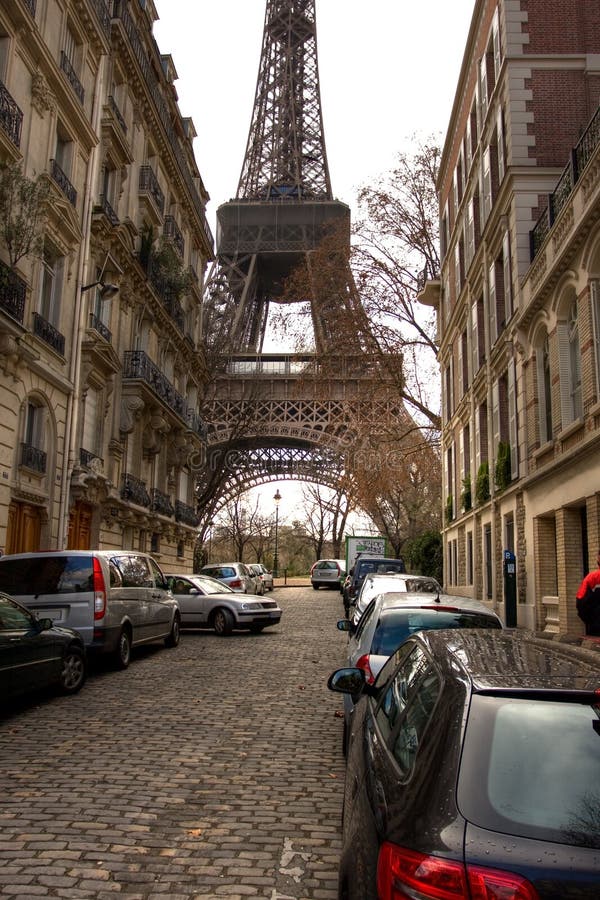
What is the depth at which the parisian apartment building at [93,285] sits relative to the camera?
16531 mm

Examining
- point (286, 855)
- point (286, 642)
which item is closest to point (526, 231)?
point (286, 642)

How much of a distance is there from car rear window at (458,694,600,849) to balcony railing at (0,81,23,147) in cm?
1623

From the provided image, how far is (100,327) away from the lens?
2236cm

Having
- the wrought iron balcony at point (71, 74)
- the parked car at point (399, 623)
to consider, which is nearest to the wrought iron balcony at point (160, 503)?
the wrought iron balcony at point (71, 74)

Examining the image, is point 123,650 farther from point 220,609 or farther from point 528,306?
point 528,306

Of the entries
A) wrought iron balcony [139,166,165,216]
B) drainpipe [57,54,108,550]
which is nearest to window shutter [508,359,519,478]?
drainpipe [57,54,108,550]

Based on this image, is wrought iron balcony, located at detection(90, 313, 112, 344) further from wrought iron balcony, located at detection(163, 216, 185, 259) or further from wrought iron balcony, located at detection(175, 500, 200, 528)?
wrought iron balcony, located at detection(175, 500, 200, 528)

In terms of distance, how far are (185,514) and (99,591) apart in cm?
2288

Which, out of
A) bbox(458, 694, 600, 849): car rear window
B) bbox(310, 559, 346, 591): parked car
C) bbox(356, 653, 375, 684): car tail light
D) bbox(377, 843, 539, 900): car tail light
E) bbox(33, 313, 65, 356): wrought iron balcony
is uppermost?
bbox(33, 313, 65, 356): wrought iron balcony

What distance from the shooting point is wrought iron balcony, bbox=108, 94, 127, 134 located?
23270 millimetres

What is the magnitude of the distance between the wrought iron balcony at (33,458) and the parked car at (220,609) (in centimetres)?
388

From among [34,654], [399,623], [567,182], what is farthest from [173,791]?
[567,182]

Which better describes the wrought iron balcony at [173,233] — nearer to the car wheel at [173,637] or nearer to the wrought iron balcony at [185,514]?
the wrought iron balcony at [185,514]

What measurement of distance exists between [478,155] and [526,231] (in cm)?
615
